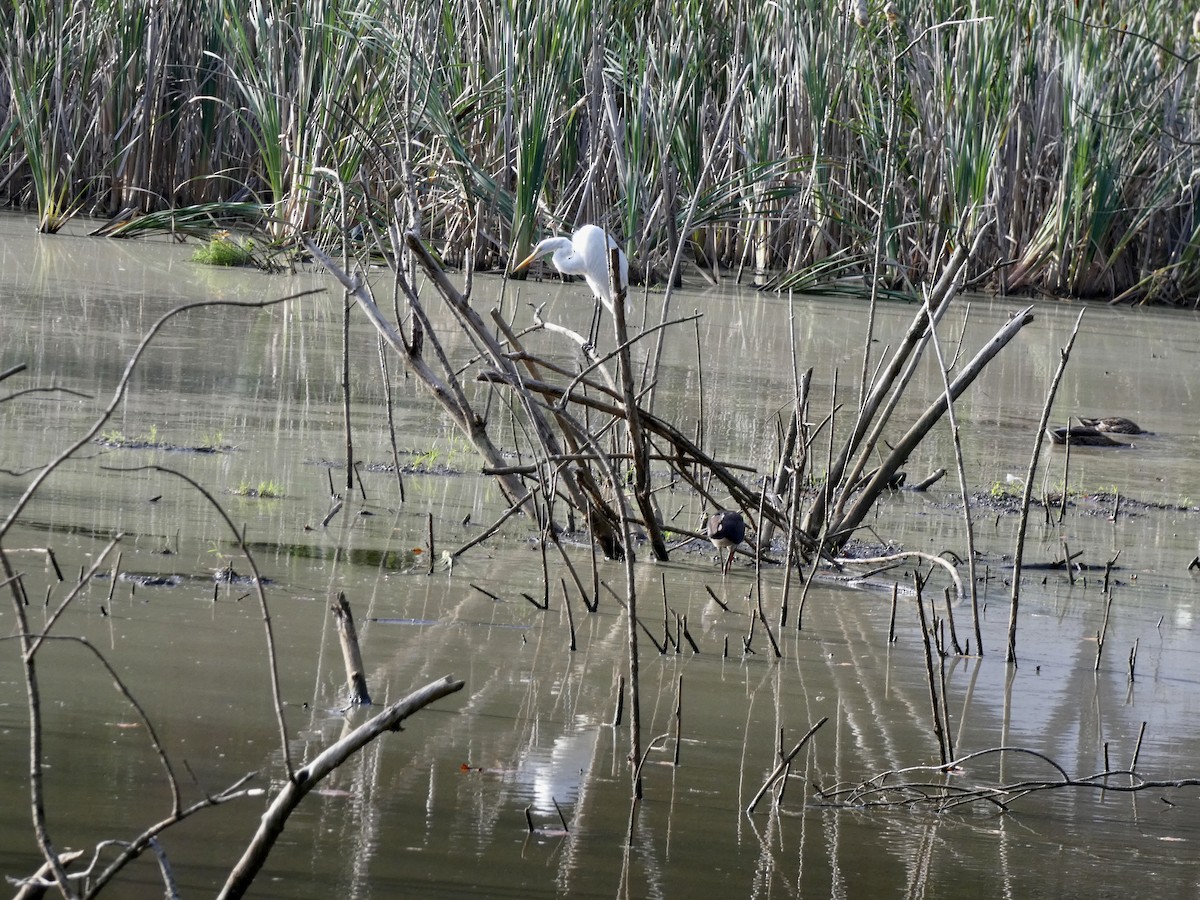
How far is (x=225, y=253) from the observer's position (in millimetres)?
9703

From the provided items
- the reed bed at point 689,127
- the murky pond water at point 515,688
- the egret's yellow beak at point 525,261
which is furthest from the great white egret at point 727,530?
the reed bed at point 689,127

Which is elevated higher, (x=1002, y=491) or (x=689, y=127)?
(x=689, y=127)

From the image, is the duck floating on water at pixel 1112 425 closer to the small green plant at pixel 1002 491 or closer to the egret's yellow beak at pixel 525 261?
the small green plant at pixel 1002 491

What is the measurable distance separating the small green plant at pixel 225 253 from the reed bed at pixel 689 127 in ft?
0.75

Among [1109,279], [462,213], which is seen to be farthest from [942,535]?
[1109,279]

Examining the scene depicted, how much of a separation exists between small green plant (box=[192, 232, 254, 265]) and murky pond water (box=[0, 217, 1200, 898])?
411 centimetres

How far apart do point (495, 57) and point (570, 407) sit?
16.3 ft

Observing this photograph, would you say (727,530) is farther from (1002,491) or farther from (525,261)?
(525,261)

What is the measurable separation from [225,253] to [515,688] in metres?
7.38

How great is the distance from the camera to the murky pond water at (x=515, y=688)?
2100mm

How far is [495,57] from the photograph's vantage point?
10.2 metres

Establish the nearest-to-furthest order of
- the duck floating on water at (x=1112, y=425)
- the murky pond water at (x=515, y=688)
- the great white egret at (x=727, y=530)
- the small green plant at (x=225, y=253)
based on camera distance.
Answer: the murky pond water at (x=515, y=688) → the great white egret at (x=727, y=530) → the duck floating on water at (x=1112, y=425) → the small green plant at (x=225, y=253)

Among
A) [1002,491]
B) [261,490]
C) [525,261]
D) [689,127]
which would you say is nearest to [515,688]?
[261,490]

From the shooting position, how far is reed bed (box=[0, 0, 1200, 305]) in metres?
9.78
